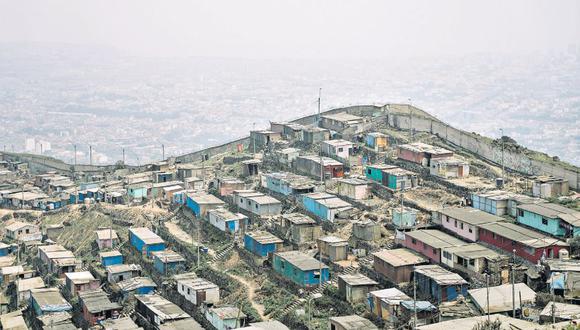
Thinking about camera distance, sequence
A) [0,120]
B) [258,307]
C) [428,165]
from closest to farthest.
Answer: [258,307]
[428,165]
[0,120]

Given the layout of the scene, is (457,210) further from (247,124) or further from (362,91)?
(362,91)

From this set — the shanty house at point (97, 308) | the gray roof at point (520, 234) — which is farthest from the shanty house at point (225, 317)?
the gray roof at point (520, 234)

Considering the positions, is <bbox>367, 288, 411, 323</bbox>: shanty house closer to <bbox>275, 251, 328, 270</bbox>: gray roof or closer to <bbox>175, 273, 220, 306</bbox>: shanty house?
<bbox>275, 251, 328, 270</bbox>: gray roof

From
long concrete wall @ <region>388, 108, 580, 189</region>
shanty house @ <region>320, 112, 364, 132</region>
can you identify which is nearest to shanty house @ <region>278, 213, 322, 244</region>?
long concrete wall @ <region>388, 108, 580, 189</region>

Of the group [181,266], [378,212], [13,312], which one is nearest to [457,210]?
[378,212]

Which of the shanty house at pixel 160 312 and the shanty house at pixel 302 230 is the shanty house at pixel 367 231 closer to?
the shanty house at pixel 302 230

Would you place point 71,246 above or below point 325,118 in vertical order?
below
